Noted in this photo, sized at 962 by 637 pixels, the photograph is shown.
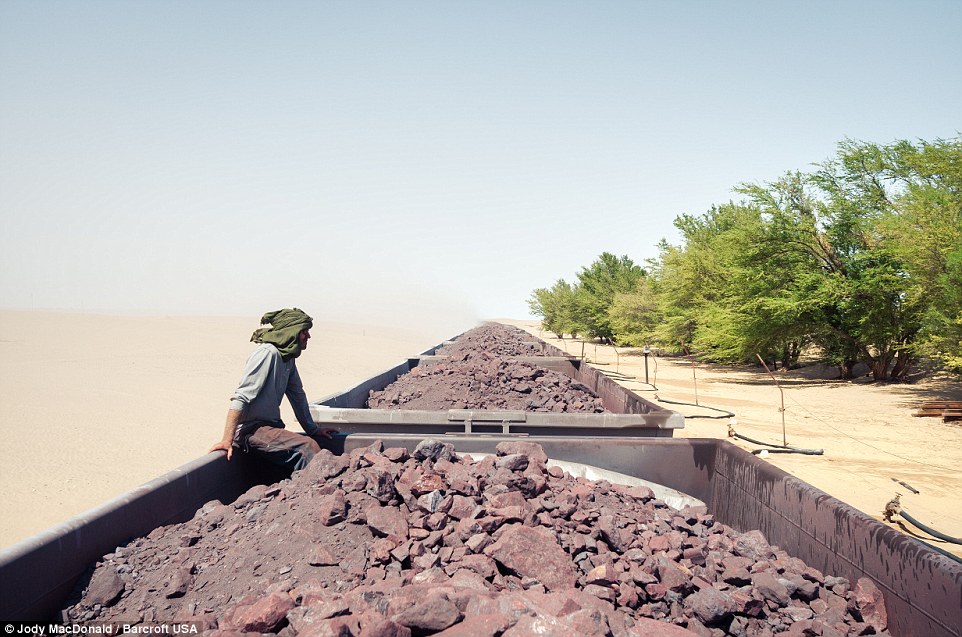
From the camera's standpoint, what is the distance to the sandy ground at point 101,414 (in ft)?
28.4

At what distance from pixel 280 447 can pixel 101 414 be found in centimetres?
1355

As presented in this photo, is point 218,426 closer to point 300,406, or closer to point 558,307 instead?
point 300,406

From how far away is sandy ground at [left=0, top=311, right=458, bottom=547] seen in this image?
8656 millimetres

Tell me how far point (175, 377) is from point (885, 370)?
83.6ft

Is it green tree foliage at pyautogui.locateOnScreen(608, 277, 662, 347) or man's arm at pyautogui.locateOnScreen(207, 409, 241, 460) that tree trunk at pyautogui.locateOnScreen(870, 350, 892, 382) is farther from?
man's arm at pyautogui.locateOnScreen(207, 409, 241, 460)

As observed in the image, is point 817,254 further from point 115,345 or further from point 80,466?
point 115,345

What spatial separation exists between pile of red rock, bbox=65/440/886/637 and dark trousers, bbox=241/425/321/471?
0.62 m

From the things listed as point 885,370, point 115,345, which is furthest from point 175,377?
point 885,370

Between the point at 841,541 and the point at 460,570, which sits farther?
the point at 841,541

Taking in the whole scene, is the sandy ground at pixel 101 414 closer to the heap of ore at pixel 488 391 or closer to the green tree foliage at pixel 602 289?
the heap of ore at pixel 488 391

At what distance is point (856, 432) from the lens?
1197 cm

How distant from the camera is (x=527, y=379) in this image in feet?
24.8

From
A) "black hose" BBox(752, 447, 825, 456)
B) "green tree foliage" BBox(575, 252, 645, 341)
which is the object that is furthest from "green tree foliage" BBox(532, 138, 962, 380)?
"green tree foliage" BBox(575, 252, 645, 341)

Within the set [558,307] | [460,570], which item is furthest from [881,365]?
[558,307]
